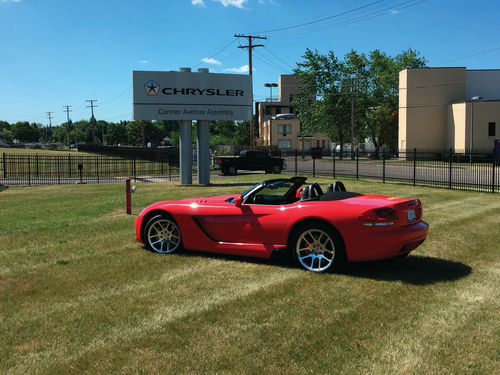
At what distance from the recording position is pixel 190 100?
79.8ft

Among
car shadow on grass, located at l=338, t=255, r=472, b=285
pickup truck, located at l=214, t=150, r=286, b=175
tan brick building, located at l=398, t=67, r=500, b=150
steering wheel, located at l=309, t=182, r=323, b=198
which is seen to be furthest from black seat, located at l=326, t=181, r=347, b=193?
tan brick building, located at l=398, t=67, r=500, b=150

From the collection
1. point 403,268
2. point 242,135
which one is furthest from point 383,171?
point 242,135

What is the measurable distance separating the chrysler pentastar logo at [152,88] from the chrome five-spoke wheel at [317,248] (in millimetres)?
18745

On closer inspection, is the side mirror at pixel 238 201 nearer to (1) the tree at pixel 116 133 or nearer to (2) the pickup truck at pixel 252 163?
(2) the pickup truck at pixel 252 163

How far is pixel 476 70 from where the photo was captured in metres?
56.7

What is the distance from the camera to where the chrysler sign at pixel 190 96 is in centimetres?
2361

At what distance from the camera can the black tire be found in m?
6.30

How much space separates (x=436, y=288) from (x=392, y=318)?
4.20ft

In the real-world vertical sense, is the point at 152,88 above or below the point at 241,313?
above

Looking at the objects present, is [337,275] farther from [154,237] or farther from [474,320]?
[154,237]

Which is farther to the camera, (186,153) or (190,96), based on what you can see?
(186,153)

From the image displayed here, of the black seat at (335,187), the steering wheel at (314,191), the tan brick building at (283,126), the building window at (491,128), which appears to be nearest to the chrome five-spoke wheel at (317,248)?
the steering wheel at (314,191)

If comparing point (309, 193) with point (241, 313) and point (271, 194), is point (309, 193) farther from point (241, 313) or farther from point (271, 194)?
point (241, 313)

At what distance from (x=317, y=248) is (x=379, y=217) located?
3.12 ft
